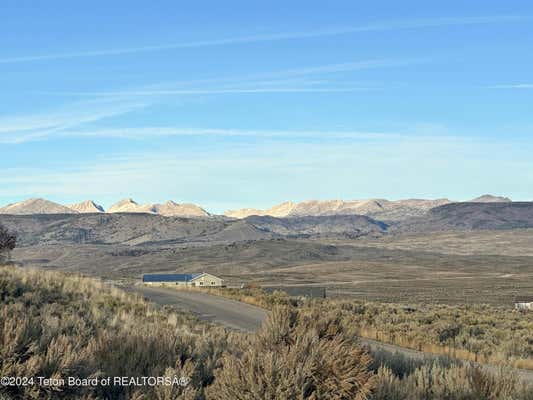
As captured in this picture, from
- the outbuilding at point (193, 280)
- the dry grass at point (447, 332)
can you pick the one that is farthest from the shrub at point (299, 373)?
the outbuilding at point (193, 280)

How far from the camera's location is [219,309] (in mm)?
28031

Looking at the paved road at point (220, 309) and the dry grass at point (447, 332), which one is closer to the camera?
the dry grass at point (447, 332)

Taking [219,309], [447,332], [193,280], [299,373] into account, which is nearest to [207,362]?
[299,373]

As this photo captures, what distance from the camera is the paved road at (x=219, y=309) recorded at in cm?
2383

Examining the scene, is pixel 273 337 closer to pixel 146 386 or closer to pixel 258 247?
pixel 146 386

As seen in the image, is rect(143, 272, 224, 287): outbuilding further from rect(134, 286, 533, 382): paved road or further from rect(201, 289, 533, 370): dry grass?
Answer: rect(201, 289, 533, 370): dry grass

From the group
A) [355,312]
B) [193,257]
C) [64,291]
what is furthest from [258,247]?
[64,291]

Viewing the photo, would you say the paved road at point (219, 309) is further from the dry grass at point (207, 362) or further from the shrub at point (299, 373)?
the shrub at point (299, 373)

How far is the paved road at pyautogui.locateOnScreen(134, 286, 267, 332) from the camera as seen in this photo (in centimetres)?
2383

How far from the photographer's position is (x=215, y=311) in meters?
27.2

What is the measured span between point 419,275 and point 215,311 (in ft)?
320

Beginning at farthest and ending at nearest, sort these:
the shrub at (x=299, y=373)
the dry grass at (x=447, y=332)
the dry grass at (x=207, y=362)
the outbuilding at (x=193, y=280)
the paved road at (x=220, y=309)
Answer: the outbuilding at (x=193, y=280), the paved road at (x=220, y=309), the dry grass at (x=447, y=332), the dry grass at (x=207, y=362), the shrub at (x=299, y=373)

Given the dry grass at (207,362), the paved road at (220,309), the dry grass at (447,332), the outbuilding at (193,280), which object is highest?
the dry grass at (207,362)

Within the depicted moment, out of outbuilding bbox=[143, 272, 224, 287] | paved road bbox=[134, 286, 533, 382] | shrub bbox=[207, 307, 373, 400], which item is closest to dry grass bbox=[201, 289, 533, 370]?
paved road bbox=[134, 286, 533, 382]
